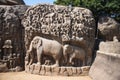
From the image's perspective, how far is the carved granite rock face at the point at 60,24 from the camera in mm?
9945

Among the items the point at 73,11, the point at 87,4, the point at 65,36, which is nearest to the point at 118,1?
the point at 87,4

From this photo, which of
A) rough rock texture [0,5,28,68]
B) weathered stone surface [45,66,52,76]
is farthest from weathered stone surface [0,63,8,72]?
weathered stone surface [45,66,52,76]

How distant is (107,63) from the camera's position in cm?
840

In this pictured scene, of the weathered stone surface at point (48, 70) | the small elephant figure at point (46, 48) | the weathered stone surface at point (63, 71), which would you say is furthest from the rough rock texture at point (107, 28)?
the weathered stone surface at point (48, 70)

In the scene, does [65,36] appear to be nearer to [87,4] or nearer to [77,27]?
[77,27]

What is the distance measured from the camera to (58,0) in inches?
577

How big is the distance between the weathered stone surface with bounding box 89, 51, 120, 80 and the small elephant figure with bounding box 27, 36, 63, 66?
4.77ft

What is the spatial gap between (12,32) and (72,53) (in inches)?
107

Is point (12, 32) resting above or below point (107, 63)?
above

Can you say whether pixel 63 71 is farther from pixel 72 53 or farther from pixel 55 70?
pixel 72 53

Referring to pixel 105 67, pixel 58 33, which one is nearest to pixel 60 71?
pixel 58 33

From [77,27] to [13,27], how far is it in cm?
272

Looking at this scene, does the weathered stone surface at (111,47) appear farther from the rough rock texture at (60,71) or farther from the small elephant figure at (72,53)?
the rough rock texture at (60,71)

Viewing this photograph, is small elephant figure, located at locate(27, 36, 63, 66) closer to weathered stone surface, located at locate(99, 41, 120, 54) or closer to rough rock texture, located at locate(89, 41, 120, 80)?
rough rock texture, located at locate(89, 41, 120, 80)
